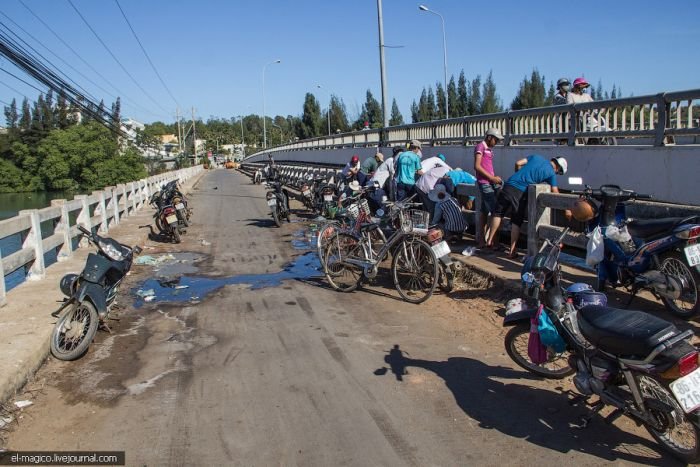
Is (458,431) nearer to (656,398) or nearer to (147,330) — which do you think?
(656,398)

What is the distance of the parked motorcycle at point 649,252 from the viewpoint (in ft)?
16.2

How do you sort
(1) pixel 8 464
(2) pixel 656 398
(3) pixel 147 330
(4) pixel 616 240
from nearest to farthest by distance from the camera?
(2) pixel 656 398 → (1) pixel 8 464 → (4) pixel 616 240 → (3) pixel 147 330

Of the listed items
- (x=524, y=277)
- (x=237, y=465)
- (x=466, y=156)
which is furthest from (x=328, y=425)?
(x=466, y=156)

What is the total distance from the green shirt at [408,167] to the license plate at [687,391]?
740 centimetres

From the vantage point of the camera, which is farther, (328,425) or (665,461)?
(328,425)

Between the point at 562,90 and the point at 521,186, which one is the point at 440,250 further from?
the point at 562,90

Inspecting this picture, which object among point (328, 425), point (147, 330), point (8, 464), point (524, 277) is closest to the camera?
point (8, 464)

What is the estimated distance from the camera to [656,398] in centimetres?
336

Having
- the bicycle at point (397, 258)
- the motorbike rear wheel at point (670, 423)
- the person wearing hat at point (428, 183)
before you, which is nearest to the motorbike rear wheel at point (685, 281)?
the motorbike rear wheel at point (670, 423)

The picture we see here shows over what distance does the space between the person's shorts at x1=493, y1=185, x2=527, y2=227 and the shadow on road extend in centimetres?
331

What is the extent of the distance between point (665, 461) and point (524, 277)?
1500mm

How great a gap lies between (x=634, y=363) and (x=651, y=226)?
242 centimetres

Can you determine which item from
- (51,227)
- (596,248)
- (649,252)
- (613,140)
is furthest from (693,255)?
(51,227)

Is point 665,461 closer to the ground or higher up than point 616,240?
closer to the ground
